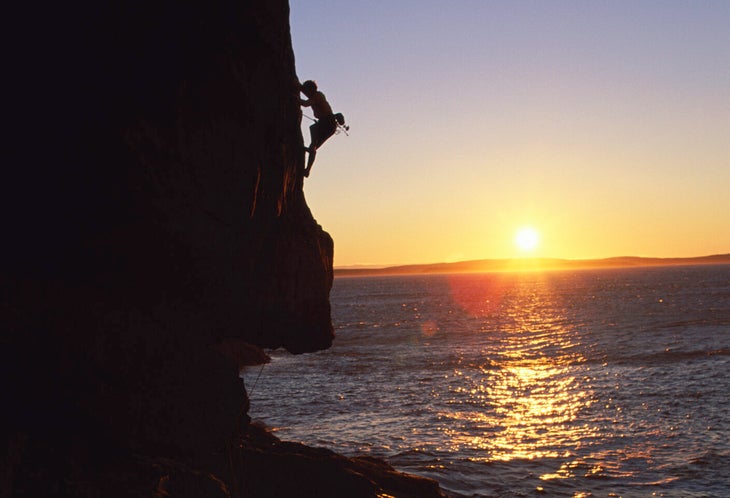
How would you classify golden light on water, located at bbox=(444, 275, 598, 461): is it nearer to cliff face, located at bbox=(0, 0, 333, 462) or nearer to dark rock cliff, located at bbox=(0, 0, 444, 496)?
cliff face, located at bbox=(0, 0, 333, 462)

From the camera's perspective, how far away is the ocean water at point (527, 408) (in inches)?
826

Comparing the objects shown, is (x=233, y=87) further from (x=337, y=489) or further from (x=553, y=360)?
(x=553, y=360)

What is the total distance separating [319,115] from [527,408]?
22812 millimetres

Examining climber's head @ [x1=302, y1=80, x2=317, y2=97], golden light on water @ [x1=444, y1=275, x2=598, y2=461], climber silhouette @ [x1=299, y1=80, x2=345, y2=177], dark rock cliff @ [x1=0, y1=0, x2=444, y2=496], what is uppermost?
climber's head @ [x1=302, y1=80, x2=317, y2=97]

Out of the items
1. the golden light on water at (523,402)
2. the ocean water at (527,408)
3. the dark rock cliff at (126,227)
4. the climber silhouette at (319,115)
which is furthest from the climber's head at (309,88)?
the golden light on water at (523,402)

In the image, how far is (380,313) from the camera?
108062mm

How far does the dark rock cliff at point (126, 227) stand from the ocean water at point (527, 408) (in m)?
11.7

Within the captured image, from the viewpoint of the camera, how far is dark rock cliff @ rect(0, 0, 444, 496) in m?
9.04

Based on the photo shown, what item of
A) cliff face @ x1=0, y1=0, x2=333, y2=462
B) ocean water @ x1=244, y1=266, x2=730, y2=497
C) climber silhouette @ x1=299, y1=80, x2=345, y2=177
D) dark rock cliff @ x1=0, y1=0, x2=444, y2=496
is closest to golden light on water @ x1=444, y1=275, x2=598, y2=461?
ocean water @ x1=244, y1=266, x2=730, y2=497

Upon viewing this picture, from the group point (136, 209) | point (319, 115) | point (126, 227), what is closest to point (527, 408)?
point (319, 115)

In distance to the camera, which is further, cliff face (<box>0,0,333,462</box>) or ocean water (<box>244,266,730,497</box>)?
ocean water (<box>244,266,730,497</box>)

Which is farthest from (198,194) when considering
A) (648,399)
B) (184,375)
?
(648,399)

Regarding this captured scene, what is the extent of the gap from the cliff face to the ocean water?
1172 cm

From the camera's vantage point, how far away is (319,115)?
1498 centimetres
